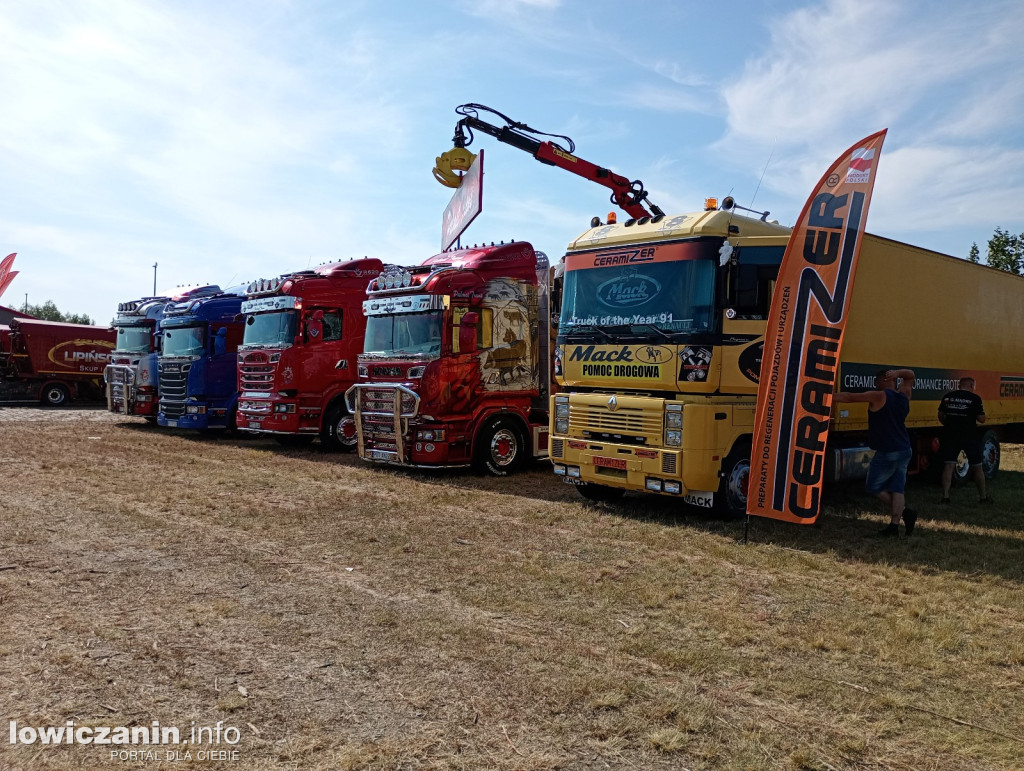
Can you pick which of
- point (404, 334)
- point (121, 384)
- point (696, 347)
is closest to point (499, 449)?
point (404, 334)

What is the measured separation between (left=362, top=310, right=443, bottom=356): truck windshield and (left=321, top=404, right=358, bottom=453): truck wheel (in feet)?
9.84

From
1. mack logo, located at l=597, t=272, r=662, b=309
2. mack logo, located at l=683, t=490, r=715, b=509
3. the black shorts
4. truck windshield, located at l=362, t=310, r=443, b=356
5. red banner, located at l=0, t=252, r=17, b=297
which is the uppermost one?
red banner, located at l=0, t=252, r=17, b=297

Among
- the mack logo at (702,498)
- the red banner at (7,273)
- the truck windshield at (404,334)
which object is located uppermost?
the red banner at (7,273)

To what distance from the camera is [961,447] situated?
1008cm

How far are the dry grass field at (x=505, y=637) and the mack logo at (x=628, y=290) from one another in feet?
7.99

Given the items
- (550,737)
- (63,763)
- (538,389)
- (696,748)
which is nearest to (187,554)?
(63,763)

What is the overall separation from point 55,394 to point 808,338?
27.9 metres

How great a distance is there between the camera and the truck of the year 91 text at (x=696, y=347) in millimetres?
8180

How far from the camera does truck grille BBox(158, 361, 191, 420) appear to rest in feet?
58.5

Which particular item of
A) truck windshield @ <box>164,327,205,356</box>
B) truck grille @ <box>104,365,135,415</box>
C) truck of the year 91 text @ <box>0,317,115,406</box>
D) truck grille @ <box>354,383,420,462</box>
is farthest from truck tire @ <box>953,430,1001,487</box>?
truck of the year 91 text @ <box>0,317,115,406</box>

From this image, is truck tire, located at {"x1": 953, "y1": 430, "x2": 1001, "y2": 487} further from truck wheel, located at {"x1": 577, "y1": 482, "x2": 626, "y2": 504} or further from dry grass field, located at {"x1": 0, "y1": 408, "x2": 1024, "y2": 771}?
truck wheel, located at {"x1": 577, "y1": 482, "x2": 626, "y2": 504}

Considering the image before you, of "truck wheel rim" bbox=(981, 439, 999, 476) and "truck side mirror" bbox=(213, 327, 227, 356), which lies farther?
"truck side mirror" bbox=(213, 327, 227, 356)

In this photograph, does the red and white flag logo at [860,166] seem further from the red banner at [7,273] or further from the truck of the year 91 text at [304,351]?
the red banner at [7,273]

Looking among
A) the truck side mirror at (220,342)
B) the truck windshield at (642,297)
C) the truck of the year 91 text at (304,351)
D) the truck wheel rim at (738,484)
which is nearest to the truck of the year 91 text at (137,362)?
the truck side mirror at (220,342)
